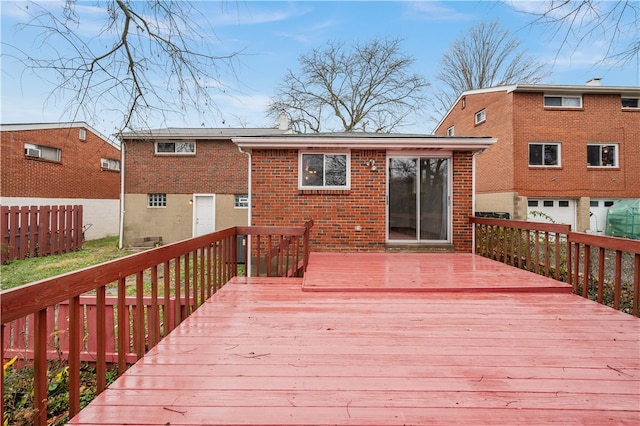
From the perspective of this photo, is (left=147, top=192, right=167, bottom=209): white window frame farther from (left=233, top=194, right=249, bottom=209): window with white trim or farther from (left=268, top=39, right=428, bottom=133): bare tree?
(left=268, top=39, right=428, bottom=133): bare tree

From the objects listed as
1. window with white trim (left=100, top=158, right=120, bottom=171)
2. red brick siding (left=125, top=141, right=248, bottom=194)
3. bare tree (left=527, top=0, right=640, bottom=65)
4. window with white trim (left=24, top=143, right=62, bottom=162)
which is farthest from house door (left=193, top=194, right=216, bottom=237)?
bare tree (left=527, top=0, right=640, bottom=65)

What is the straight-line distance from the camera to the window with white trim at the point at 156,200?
45.0 ft

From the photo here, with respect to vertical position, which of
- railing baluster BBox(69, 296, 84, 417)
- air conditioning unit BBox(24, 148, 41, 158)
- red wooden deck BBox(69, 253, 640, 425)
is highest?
air conditioning unit BBox(24, 148, 41, 158)

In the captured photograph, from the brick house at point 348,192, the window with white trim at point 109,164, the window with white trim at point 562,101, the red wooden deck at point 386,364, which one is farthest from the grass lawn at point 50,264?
the window with white trim at point 562,101

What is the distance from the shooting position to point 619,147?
530 inches

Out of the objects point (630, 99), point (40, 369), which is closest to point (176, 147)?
point (40, 369)

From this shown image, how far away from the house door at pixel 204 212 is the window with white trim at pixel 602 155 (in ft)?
54.3

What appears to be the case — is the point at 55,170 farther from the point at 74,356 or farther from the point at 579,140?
the point at 579,140

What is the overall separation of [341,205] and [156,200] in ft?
34.5

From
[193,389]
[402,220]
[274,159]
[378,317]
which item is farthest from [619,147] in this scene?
[193,389]

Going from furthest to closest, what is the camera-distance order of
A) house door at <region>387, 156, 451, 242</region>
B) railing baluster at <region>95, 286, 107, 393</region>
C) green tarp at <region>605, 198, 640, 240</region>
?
green tarp at <region>605, 198, 640, 240</region> → house door at <region>387, 156, 451, 242</region> → railing baluster at <region>95, 286, 107, 393</region>

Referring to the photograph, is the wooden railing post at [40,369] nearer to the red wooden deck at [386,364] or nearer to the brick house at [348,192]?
the red wooden deck at [386,364]

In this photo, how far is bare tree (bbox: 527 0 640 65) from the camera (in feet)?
9.17

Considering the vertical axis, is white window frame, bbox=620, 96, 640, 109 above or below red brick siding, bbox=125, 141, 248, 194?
above
